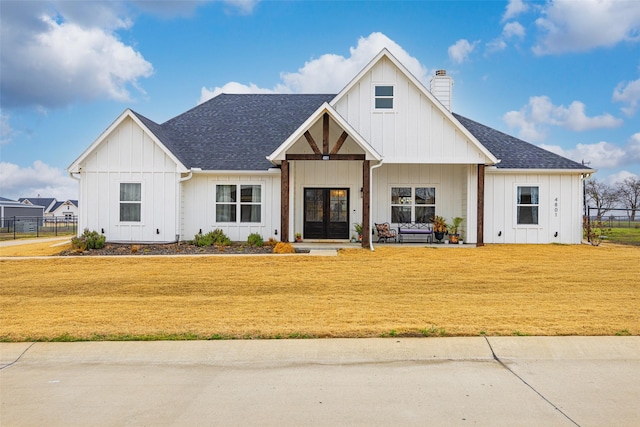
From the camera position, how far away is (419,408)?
4.47 m

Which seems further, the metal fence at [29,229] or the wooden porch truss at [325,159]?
the metal fence at [29,229]

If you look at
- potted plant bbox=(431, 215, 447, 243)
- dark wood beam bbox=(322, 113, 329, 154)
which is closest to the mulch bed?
dark wood beam bbox=(322, 113, 329, 154)

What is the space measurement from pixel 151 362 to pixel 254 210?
14007 mm

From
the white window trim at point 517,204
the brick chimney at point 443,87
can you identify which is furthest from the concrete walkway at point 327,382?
the brick chimney at point 443,87

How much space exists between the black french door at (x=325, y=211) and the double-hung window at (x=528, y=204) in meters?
7.05

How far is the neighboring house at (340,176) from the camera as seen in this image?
1836 cm

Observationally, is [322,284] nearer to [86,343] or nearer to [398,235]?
[86,343]

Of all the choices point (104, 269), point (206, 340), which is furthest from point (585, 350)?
point (104, 269)

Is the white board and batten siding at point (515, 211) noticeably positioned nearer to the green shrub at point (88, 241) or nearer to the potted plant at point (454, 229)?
the potted plant at point (454, 229)

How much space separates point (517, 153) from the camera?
67.2ft

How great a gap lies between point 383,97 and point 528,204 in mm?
7411

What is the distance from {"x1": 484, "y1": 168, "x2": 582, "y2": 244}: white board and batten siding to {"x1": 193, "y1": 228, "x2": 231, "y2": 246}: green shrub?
1052 cm

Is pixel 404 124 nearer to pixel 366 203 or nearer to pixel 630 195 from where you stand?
pixel 366 203

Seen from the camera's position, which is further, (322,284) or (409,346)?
(322,284)
